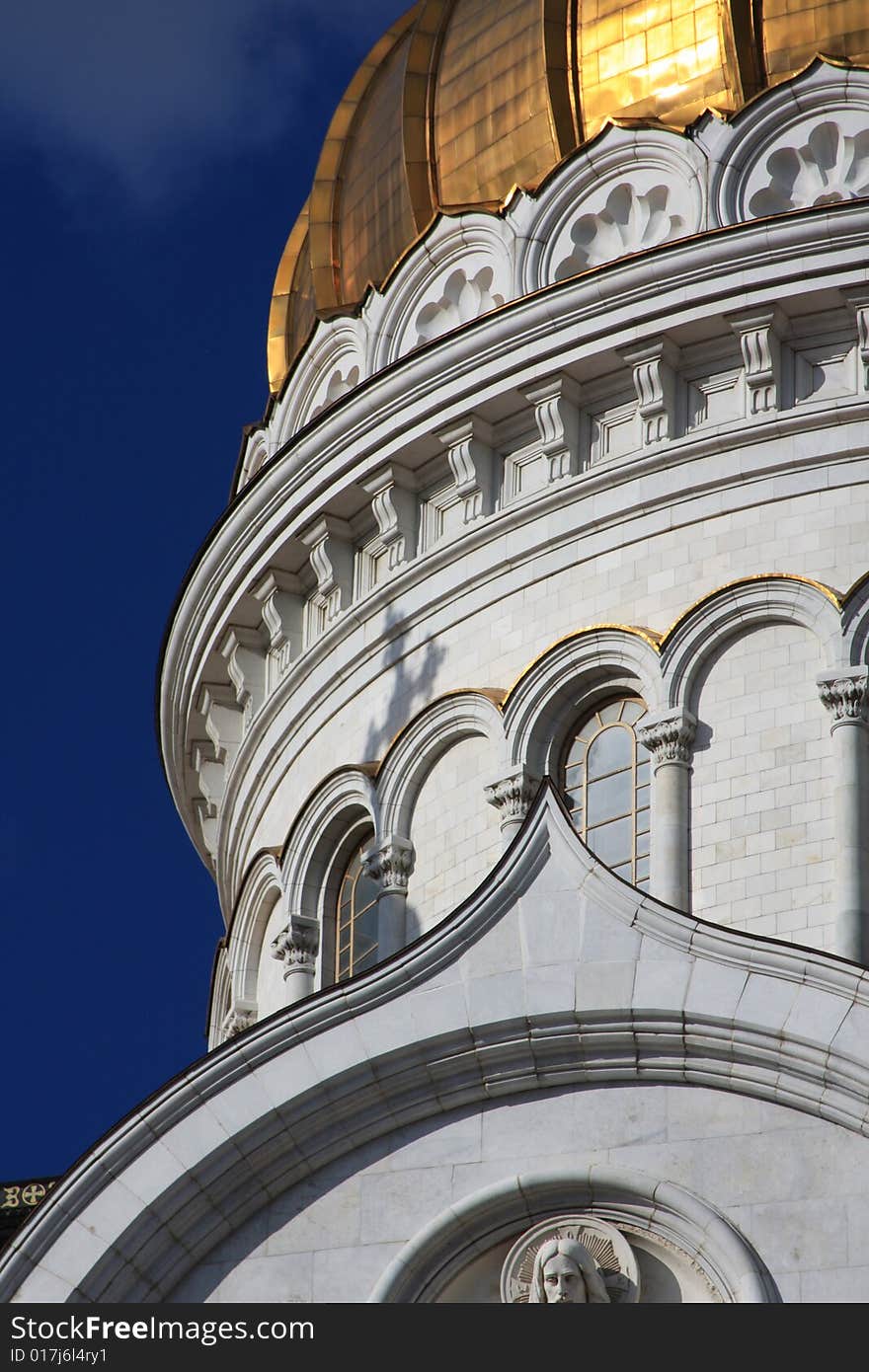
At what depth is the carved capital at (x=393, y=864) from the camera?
2669cm

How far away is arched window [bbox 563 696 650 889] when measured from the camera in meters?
25.4

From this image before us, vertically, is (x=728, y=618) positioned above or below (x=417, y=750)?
above

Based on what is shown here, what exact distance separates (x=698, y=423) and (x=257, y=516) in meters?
4.47

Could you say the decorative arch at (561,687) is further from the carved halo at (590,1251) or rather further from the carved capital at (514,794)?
the carved halo at (590,1251)

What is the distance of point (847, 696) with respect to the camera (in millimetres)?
24875

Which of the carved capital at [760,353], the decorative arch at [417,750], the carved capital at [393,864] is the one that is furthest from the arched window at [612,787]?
the carved capital at [760,353]

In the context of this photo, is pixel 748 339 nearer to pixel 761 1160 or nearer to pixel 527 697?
pixel 527 697

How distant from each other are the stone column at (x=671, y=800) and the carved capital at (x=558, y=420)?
8.15 ft

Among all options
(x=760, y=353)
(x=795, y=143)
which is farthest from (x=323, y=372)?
(x=760, y=353)

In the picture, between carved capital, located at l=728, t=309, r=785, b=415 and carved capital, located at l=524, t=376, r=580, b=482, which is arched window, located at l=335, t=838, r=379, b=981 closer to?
carved capital, located at l=524, t=376, r=580, b=482

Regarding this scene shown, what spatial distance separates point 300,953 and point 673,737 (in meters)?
4.11

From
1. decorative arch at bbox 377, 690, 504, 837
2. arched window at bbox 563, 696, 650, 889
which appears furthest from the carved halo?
decorative arch at bbox 377, 690, 504, 837

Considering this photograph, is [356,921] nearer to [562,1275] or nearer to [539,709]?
[539,709]

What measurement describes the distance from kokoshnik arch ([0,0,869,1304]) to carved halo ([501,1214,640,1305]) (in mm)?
28
